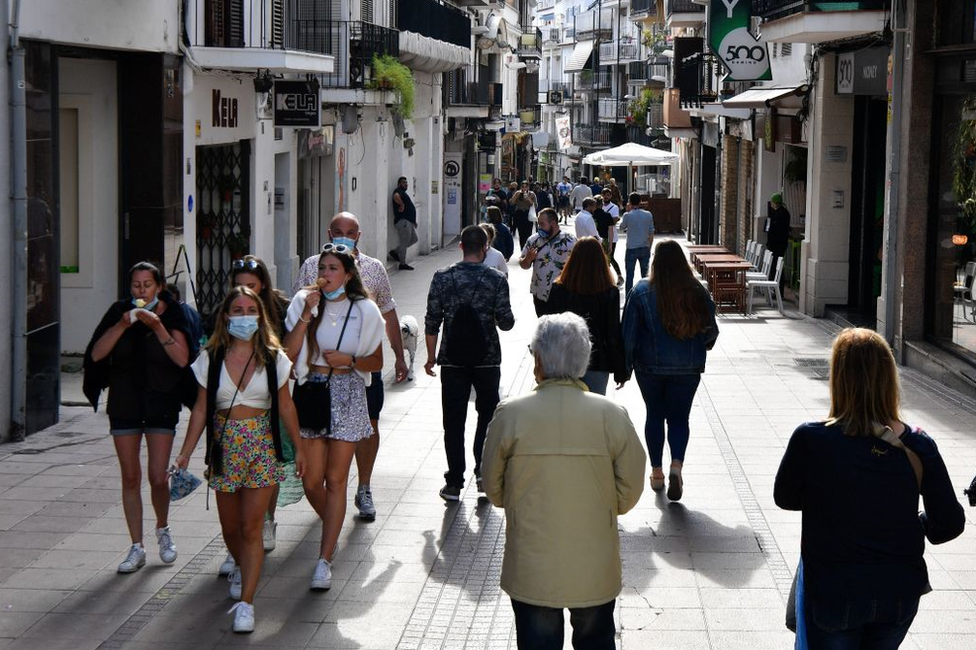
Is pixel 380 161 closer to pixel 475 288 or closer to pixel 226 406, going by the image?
pixel 475 288

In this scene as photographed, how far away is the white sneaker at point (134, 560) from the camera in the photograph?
7.89 meters

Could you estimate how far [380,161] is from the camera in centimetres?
2875

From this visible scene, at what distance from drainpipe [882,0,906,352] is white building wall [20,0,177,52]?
7560 millimetres

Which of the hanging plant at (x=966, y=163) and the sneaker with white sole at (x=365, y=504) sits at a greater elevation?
the hanging plant at (x=966, y=163)

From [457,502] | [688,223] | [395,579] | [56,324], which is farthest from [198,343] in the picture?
[688,223]

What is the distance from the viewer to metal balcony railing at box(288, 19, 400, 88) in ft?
79.0

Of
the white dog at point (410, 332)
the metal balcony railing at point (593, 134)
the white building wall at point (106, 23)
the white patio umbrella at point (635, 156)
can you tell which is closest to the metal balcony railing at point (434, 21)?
the white patio umbrella at point (635, 156)

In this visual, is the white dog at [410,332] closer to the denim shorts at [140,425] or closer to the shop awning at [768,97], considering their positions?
the denim shorts at [140,425]

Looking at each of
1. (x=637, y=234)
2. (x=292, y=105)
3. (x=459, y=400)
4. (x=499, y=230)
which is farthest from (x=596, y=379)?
(x=637, y=234)

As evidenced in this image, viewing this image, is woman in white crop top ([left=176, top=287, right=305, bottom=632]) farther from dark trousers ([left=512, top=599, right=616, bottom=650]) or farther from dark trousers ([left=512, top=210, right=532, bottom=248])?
dark trousers ([left=512, top=210, right=532, bottom=248])

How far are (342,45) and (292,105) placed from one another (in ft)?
16.7

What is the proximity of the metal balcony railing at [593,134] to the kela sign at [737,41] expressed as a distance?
2563 inches

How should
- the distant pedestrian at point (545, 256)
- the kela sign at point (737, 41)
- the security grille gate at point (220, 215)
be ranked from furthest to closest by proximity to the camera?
the kela sign at point (737, 41), the security grille gate at point (220, 215), the distant pedestrian at point (545, 256)

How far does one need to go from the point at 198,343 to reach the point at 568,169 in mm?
97875
